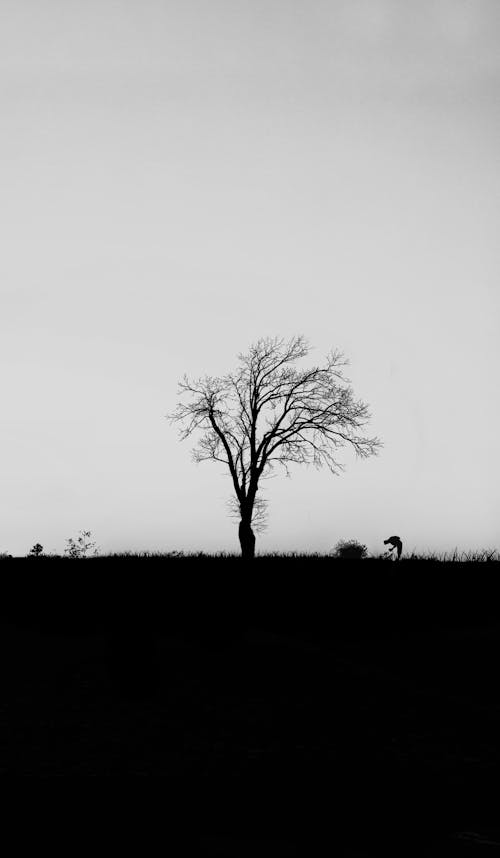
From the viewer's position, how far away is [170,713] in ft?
38.4

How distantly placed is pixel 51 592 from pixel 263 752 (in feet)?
34.3

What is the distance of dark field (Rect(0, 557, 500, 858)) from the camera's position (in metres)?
7.47

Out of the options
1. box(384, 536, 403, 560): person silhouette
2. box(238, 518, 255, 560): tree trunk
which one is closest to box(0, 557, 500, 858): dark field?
box(384, 536, 403, 560): person silhouette

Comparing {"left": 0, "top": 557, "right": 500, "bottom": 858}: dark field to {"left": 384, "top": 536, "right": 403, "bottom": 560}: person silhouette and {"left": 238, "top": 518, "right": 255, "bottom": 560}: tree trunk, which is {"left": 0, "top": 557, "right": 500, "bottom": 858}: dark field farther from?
{"left": 238, "top": 518, "right": 255, "bottom": 560}: tree trunk

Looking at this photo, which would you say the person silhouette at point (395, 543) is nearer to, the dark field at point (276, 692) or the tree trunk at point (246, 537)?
the dark field at point (276, 692)

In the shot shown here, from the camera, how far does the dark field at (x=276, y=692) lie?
7.47m

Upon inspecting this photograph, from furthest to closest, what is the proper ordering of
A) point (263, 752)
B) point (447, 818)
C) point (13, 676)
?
point (13, 676) < point (263, 752) < point (447, 818)

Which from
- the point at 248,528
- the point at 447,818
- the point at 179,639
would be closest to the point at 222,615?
the point at 179,639

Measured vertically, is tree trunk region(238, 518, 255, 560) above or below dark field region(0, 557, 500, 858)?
above

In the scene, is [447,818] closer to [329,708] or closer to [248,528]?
[329,708]

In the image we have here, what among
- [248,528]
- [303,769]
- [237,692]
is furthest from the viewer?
[248,528]

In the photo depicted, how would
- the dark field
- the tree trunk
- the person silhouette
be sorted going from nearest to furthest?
1. the dark field
2. the person silhouette
3. the tree trunk

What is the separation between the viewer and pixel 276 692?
12.7 metres

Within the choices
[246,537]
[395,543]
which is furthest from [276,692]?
[246,537]
